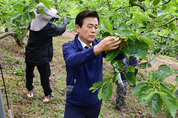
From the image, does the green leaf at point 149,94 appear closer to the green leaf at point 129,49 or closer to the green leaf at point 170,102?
the green leaf at point 170,102

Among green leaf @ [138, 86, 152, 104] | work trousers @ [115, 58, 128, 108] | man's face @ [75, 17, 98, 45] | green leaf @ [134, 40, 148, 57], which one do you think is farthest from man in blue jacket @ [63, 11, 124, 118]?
work trousers @ [115, 58, 128, 108]

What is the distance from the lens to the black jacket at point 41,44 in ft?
8.28

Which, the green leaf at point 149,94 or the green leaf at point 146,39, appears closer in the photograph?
the green leaf at point 149,94

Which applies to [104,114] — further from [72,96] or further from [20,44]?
[20,44]

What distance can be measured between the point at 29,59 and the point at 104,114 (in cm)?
224

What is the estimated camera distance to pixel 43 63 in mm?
2695

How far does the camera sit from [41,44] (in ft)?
8.63

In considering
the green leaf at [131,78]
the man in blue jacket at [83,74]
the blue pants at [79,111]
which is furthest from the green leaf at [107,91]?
the blue pants at [79,111]

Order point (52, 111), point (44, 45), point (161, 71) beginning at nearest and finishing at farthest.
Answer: point (161, 71) < point (44, 45) < point (52, 111)

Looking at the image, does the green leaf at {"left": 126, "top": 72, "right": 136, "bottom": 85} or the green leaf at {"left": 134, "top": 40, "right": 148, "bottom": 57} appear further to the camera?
the green leaf at {"left": 126, "top": 72, "right": 136, "bottom": 85}

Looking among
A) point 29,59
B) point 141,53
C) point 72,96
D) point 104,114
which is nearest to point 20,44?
point 29,59

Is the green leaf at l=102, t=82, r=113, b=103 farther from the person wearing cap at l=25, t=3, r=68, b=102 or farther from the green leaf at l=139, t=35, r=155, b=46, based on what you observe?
the person wearing cap at l=25, t=3, r=68, b=102

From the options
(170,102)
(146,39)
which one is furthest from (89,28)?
(170,102)

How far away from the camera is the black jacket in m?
2.52
